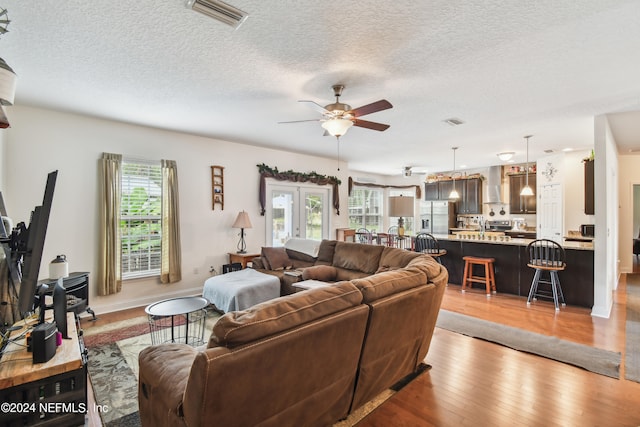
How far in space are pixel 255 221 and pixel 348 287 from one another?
174 inches

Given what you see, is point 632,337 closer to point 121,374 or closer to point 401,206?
point 401,206

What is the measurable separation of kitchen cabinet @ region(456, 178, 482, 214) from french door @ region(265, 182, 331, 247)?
13.5 feet

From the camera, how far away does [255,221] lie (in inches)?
237

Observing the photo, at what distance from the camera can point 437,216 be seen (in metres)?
9.18

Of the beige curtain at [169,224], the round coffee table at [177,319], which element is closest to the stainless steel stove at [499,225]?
the round coffee table at [177,319]

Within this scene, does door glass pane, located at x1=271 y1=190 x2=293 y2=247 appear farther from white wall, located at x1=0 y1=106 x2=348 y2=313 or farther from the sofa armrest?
the sofa armrest

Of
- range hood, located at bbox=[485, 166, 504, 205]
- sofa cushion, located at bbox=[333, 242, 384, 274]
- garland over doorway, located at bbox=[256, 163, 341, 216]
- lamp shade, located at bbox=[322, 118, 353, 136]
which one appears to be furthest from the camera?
range hood, located at bbox=[485, 166, 504, 205]

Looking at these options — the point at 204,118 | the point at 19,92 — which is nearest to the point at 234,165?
the point at 204,118

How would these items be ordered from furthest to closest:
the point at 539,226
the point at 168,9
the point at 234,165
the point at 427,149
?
the point at 539,226, the point at 427,149, the point at 234,165, the point at 168,9

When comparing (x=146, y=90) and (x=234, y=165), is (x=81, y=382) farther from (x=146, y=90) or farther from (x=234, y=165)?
(x=234, y=165)

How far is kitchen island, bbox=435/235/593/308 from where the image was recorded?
4.46 metres

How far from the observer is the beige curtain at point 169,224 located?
188 inches

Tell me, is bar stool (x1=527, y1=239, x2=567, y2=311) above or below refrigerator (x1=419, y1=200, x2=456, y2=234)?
below

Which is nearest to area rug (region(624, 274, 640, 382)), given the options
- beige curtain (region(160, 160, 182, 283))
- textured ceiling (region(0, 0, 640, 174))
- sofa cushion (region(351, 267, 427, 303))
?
sofa cushion (region(351, 267, 427, 303))
